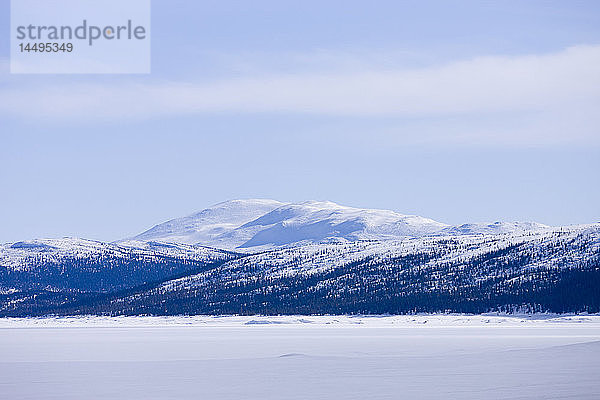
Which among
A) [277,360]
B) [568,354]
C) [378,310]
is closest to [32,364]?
[277,360]

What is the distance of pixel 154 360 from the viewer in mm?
55875

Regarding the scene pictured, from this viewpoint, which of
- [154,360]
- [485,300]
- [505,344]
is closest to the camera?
[154,360]

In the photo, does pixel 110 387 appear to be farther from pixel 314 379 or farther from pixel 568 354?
pixel 568 354

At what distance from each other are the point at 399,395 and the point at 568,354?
78.1 ft

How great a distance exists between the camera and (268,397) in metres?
35.4

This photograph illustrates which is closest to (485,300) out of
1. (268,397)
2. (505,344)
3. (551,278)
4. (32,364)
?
(551,278)

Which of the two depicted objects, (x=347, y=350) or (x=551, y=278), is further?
(x=551, y=278)

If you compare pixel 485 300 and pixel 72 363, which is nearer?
pixel 72 363

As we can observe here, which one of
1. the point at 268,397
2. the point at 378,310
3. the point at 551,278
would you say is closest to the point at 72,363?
the point at 268,397

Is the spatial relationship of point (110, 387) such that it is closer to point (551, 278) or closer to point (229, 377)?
point (229, 377)

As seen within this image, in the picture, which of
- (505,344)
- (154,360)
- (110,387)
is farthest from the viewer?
(505,344)

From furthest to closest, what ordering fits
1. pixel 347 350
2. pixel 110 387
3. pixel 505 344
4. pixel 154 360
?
1. pixel 505 344
2. pixel 347 350
3. pixel 154 360
4. pixel 110 387

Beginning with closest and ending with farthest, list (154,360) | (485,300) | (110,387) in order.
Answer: (110,387), (154,360), (485,300)

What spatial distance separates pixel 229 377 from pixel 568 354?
77.3 feet
